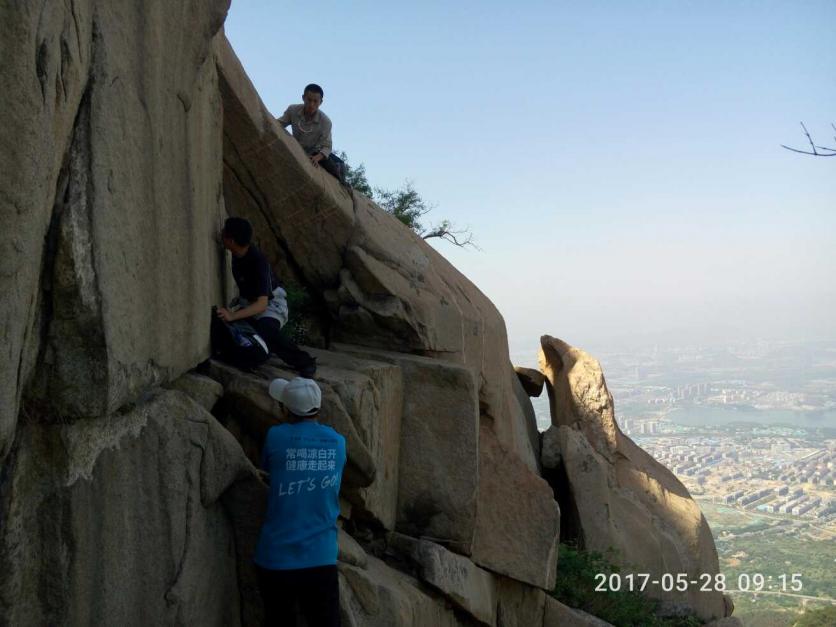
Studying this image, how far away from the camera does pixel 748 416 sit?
70250 millimetres

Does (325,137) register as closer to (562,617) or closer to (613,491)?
(562,617)

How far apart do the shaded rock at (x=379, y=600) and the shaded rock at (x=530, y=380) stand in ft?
26.3

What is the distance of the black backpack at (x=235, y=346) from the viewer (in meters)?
7.14

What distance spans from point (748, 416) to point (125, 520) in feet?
237

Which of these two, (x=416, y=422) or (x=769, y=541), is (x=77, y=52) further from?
(x=769, y=541)

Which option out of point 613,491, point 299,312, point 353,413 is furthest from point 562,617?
point 299,312

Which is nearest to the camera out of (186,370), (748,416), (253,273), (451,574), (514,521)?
(186,370)

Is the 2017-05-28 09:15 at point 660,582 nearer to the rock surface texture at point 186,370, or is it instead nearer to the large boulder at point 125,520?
the rock surface texture at point 186,370

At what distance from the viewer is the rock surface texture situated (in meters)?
4.41

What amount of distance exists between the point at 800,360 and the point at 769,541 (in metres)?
77.1

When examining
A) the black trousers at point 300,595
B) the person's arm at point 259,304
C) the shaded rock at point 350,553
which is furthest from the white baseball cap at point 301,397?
the person's arm at point 259,304

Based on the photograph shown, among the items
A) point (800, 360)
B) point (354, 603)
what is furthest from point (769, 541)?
point (800, 360)

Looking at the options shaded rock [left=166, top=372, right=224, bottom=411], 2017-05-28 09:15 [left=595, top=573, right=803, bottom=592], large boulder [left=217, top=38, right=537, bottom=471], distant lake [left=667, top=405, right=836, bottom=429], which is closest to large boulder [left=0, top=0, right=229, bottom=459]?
shaded rock [left=166, top=372, right=224, bottom=411]

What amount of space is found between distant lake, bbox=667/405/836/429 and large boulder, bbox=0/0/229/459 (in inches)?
2583
